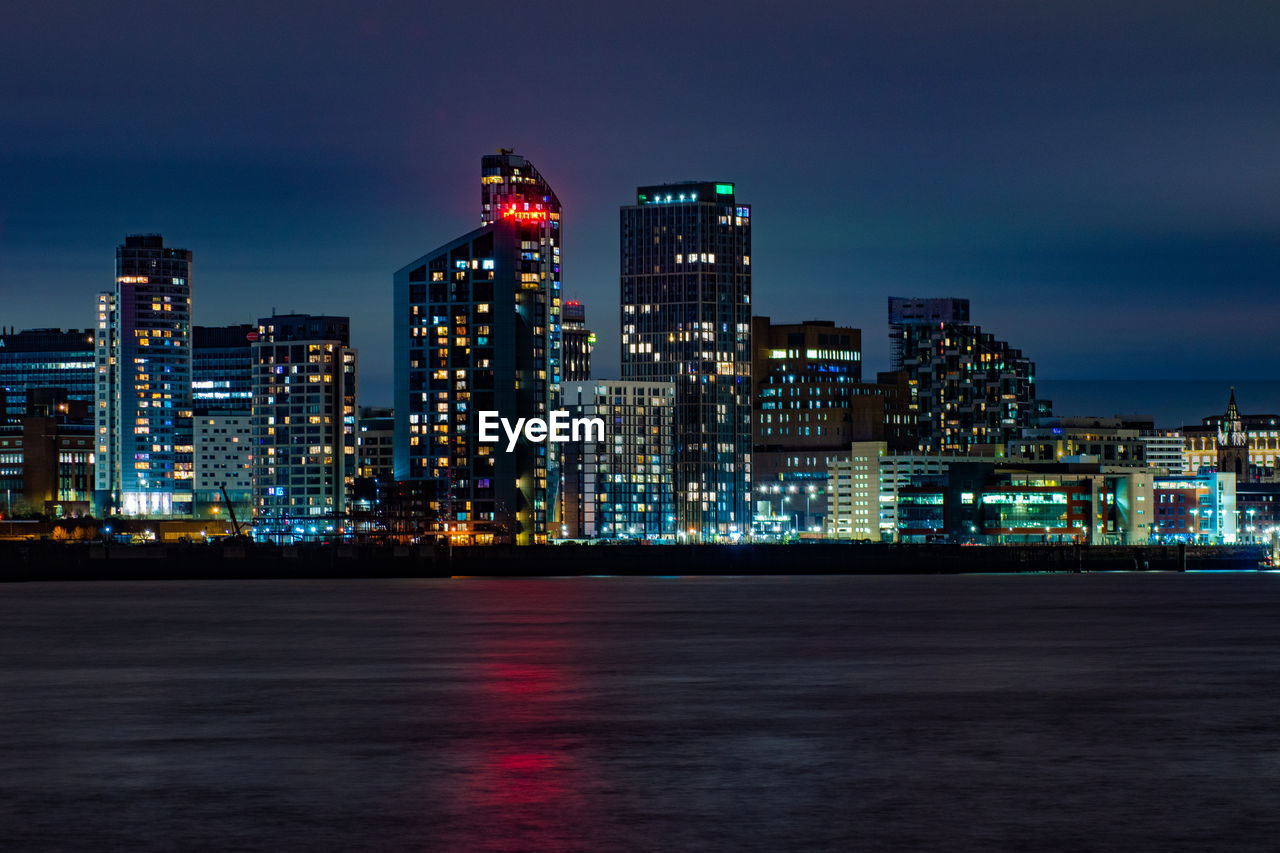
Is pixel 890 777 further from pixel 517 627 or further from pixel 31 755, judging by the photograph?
pixel 517 627

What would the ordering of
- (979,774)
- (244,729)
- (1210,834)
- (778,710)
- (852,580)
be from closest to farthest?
1. (1210,834)
2. (979,774)
3. (244,729)
4. (778,710)
5. (852,580)

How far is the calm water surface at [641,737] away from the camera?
32.6 m

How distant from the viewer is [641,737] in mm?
45719

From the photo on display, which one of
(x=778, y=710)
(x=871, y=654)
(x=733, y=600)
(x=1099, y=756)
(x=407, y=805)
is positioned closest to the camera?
(x=407, y=805)

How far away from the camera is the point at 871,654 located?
7538cm

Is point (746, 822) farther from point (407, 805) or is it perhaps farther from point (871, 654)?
point (871, 654)

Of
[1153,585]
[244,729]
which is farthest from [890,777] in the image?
[1153,585]

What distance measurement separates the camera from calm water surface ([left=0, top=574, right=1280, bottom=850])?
107ft

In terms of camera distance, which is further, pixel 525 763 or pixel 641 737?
pixel 641 737

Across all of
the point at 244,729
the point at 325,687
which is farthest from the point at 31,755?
the point at 325,687

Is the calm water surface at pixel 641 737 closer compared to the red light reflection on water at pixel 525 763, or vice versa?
the red light reflection on water at pixel 525 763

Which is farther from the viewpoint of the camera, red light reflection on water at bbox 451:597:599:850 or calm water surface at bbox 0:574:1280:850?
calm water surface at bbox 0:574:1280:850

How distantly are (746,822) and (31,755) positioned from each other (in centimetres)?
1846

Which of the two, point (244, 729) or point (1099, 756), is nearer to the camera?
point (1099, 756)
